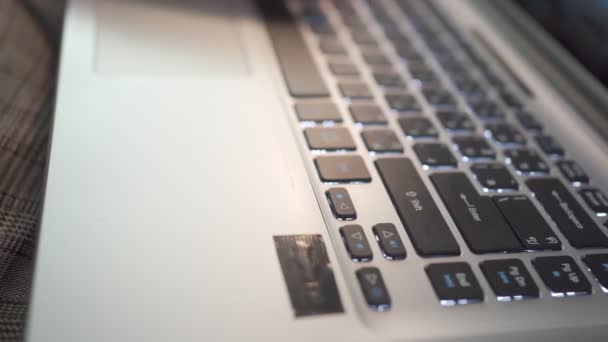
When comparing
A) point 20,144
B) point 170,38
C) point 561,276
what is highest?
point 170,38

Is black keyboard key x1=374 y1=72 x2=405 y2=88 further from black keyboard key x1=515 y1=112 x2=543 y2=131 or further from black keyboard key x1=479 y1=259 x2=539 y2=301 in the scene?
black keyboard key x1=479 y1=259 x2=539 y2=301

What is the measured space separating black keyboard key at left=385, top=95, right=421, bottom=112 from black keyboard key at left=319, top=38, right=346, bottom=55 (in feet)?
0.28

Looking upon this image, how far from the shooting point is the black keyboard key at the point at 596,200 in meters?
0.39

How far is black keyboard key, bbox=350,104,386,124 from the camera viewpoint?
44 centimetres

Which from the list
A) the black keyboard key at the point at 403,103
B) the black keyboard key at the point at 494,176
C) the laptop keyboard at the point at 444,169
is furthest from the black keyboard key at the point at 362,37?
the black keyboard key at the point at 494,176

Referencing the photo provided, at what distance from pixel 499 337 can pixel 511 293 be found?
32mm

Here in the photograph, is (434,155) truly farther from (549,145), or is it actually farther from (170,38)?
(170,38)

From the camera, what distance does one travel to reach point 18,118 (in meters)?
0.40

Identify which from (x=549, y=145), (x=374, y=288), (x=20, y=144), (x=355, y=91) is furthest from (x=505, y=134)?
(x=20, y=144)

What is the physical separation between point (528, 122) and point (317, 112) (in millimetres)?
210

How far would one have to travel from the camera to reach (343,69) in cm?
50

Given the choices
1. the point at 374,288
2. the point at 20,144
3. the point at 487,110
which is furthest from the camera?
the point at 487,110

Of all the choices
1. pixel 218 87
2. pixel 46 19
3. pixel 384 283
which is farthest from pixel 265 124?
pixel 46 19

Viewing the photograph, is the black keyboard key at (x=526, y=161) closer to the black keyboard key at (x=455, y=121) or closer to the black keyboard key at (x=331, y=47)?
the black keyboard key at (x=455, y=121)
